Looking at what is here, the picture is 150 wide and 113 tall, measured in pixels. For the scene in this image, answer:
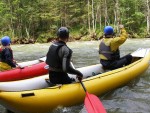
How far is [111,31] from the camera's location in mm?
6492

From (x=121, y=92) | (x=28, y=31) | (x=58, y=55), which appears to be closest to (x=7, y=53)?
(x=58, y=55)

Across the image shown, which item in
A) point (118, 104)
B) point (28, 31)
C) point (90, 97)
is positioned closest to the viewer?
point (90, 97)

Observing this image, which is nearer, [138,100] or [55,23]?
[138,100]

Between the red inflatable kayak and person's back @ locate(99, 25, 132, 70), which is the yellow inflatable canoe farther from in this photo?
the red inflatable kayak

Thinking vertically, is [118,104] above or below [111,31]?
below

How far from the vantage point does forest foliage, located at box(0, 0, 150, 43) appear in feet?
99.3

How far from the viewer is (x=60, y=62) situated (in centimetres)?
511

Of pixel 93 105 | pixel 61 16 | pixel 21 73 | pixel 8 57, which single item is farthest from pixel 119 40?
pixel 61 16

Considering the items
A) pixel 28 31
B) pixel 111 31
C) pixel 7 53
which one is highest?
pixel 111 31

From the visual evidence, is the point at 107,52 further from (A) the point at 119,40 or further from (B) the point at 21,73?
(B) the point at 21,73

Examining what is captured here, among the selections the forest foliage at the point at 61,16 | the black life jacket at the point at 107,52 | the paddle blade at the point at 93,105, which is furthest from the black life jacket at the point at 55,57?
the forest foliage at the point at 61,16

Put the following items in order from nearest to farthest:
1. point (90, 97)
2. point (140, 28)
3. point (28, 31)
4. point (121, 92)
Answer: point (90, 97) < point (121, 92) < point (140, 28) < point (28, 31)

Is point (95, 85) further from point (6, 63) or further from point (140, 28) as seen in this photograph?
point (140, 28)

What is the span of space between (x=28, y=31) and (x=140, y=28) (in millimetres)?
12294
